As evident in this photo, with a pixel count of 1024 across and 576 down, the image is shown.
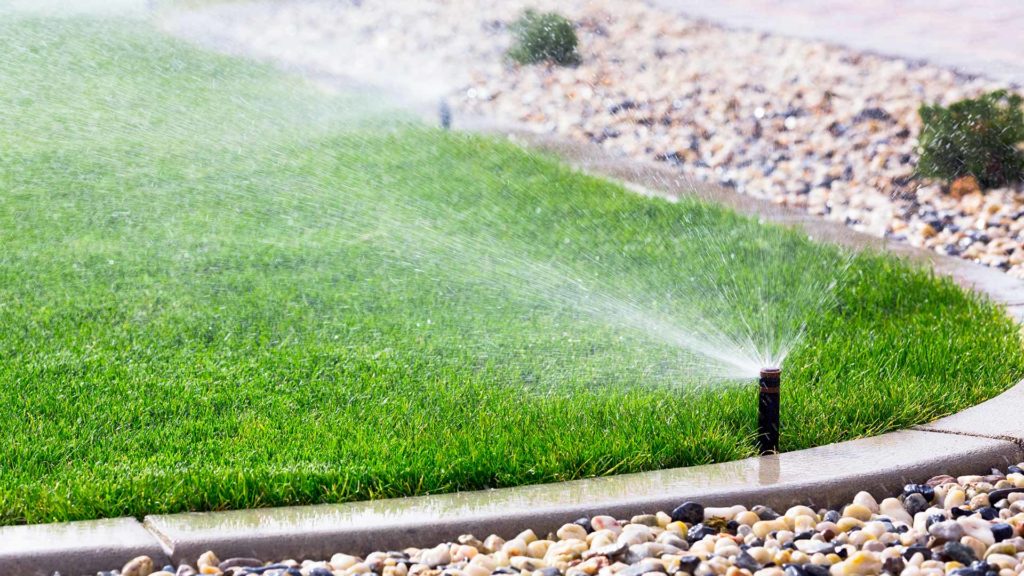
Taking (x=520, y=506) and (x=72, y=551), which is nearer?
(x=72, y=551)

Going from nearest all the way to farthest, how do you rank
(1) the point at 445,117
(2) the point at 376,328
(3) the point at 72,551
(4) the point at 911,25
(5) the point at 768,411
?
(3) the point at 72,551 < (5) the point at 768,411 < (2) the point at 376,328 < (1) the point at 445,117 < (4) the point at 911,25

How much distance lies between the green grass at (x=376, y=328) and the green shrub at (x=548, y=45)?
10.3 ft

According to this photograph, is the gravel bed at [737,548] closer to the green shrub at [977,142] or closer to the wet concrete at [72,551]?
the wet concrete at [72,551]

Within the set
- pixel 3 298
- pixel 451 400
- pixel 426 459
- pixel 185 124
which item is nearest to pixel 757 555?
pixel 426 459

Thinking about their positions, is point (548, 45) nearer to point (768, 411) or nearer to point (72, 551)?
point (768, 411)

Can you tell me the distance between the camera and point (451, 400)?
378cm

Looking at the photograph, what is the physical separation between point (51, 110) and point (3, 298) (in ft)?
15.5

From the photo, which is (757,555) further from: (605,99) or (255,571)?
(605,99)

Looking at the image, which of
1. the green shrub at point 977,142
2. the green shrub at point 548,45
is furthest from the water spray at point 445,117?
the green shrub at point 977,142

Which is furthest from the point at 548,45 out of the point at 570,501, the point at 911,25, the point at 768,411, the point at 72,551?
the point at 72,551

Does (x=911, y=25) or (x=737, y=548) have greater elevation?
(x=911, y=25)

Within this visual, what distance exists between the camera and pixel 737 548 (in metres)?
2.74

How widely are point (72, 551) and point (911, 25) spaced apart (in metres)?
11.1

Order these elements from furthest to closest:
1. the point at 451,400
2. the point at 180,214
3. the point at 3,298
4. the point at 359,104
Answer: the point at 359,104 < the point at 180,214 < the point at 3,298 < the point at 451,400
